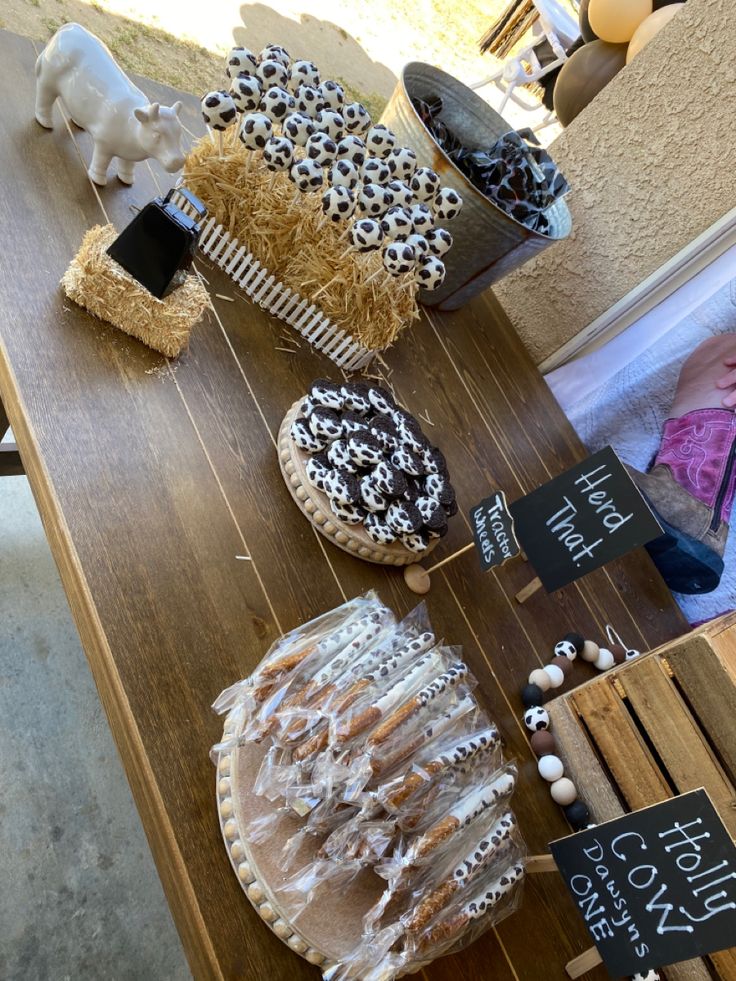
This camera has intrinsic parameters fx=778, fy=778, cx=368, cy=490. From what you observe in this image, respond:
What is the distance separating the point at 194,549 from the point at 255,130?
746 mm

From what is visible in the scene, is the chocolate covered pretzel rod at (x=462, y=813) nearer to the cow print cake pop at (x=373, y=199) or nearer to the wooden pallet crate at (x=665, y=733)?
the wooden pallet crate at (x=665, y=733)

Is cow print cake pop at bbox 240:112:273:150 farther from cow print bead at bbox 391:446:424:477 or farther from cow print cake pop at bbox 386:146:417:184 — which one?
cow print bead at bbox 391:446:424:477

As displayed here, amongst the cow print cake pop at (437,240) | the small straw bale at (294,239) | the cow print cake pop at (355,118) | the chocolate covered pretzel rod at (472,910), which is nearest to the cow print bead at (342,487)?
the small straw bale at (294,239)

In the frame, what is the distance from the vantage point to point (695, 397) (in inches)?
75.5

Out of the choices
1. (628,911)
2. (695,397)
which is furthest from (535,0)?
(628,911)

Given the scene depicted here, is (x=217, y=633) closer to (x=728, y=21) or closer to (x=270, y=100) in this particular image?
(x=270, y=100)

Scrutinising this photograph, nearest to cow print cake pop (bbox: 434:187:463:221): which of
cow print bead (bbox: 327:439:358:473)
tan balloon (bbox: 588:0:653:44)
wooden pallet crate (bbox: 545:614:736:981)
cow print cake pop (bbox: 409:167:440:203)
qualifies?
cow print cake pop (bbox: 409:167:440:203)

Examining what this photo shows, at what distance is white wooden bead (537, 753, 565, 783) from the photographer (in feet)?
4.27

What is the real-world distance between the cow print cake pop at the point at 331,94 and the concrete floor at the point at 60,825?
143cm

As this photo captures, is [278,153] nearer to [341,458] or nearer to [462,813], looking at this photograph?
[341,458]

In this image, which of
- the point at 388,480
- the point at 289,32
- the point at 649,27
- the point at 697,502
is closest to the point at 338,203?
the point at 388,480

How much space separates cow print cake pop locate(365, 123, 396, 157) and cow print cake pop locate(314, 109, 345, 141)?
6 centimetres

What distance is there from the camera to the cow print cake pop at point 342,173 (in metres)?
1.41

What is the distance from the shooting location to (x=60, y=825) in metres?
1.84
